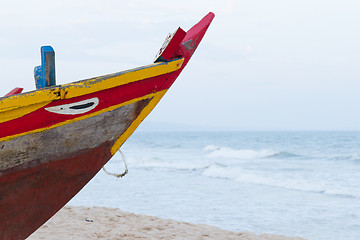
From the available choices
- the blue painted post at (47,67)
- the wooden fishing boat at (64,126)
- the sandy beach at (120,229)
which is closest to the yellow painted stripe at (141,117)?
the wooden fishing boat at (64,126)

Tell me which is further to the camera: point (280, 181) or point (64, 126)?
point (280, 181)

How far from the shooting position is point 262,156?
86.2ft

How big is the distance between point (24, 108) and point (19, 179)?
0.51 m

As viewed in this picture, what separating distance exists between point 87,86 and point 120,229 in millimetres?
3844

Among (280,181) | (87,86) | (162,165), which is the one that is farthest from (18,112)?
(162,165)

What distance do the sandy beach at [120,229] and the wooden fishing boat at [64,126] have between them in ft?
8.78

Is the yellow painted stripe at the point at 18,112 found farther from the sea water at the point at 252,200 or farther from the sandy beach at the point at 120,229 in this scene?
the sea water at the point at 252,200

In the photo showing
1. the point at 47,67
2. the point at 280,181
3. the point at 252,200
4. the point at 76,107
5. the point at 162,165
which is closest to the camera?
the point at 76,107

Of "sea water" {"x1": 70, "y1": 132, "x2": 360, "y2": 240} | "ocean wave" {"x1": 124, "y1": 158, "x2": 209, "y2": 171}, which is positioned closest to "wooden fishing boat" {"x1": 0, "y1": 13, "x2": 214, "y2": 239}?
"sea water" {"x1": 70, "y1": 132, "x2": 360, "y2": 240}

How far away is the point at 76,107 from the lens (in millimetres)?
2438

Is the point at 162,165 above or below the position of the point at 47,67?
below

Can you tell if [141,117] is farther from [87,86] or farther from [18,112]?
[18,112]

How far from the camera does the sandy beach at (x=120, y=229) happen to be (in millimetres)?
5441

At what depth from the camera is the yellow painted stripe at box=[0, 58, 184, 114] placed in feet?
7.36
